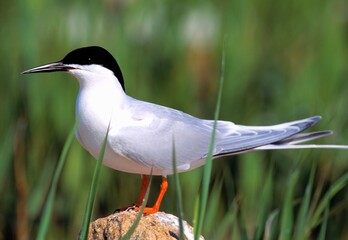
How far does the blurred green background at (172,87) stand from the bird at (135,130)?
550 millimetres

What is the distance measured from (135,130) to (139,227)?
0.41 metres

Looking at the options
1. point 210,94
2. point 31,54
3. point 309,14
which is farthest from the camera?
point 309,14

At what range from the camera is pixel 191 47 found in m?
5.12

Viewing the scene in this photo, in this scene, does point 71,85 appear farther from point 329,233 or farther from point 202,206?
point 202,206

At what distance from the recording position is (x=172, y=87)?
441cm

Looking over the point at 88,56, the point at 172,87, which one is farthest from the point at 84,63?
the point at 172,87

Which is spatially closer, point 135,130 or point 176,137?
point 135,130

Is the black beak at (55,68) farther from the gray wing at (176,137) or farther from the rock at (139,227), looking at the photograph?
the rock at (139,227)

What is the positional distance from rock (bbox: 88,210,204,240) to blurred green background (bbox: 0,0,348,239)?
831mm

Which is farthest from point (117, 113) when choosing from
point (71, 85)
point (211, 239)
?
point (71, 85)

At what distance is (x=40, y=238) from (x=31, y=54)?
2.07 metres

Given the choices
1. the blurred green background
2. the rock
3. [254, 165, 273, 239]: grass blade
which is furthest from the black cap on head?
the blurred green background

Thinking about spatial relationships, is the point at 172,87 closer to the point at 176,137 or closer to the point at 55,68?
the point at 176,137

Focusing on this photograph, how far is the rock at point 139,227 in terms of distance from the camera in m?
2.41
